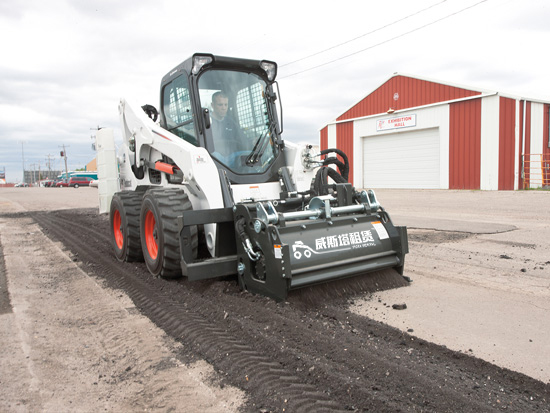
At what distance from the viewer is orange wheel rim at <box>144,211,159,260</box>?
532 cm

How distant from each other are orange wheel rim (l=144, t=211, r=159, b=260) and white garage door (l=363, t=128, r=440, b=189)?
57.7 feet

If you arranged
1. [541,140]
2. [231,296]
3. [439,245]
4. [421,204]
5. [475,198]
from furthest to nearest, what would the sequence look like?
[541,140] → [475,198] → [421,204] → [439,245] → [231,296]

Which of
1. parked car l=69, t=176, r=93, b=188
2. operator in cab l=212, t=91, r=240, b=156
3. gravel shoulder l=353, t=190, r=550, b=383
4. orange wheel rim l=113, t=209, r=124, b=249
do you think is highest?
operator in cab l=212, t=91, r=240, b=156

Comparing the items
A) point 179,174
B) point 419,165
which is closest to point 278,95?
point 179,174

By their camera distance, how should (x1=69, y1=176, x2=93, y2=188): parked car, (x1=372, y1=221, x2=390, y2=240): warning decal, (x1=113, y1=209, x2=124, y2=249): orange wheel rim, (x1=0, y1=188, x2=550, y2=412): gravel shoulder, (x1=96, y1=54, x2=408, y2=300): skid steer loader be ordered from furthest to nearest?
(x1=69, y1=176, x2=93, y2=188): parked car
(x1=113, y1=209, x2=124, y2=249): orange wheel rim
(x1=372, y1=221, x2=390, y2=240): warning decal
(x1=96, y1=54, x2=408, y2=300): skid steer loader
(x1=0, y1=188, x2=550, y2=412): gravel shoulder

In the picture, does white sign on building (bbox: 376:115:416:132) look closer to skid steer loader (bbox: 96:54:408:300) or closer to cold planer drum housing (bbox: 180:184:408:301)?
skid steer loader (bbox: 96:54:408:300)

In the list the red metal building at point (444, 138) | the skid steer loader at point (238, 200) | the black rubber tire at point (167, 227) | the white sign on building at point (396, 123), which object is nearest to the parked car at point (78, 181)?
the red metal building at point (444, 138)

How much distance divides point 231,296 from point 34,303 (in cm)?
209

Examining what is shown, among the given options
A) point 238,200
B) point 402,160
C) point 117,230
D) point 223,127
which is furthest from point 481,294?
point 402,160

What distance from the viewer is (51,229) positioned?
1091cm

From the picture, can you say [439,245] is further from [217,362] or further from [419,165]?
[419,165]

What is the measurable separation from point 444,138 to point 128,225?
17.3m

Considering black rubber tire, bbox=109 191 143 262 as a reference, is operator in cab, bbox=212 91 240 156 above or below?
above

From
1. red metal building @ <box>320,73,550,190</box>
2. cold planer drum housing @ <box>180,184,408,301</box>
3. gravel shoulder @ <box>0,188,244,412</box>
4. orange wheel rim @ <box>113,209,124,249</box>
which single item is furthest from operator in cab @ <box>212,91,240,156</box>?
red metal building @ <box>320,73,550,190</box>
